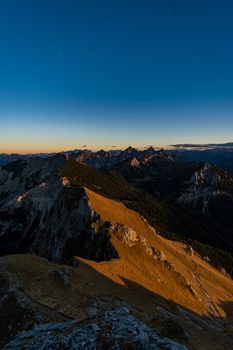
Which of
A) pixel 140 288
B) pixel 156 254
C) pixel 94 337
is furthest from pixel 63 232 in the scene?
pixel 94 337

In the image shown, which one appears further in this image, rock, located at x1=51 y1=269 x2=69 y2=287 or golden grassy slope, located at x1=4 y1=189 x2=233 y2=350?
rock, located at x1=51 y1=269 x2=69 y2=287

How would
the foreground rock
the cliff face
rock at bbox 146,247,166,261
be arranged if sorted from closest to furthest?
the foreground rock < rock at bbox 146,247,166,261 < the cliff face

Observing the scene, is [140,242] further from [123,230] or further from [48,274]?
[48,274]

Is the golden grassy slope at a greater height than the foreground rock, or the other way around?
the foreground rock

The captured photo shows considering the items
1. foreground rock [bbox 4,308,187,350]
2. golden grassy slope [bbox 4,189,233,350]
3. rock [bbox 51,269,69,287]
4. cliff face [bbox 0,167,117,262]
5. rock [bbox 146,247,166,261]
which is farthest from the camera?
cliff face [bbox 0,167,117,262]

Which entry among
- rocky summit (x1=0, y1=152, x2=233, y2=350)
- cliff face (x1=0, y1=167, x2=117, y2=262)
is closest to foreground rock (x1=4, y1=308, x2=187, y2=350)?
Answer: rocky summit (x1=0, y1=152, x2=233, y2=350)

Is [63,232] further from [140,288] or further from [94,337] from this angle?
[94,337]

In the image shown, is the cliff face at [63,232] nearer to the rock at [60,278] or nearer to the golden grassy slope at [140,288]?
the golden grassy slope at [140,288]

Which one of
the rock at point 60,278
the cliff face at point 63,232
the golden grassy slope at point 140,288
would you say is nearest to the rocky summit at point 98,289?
the rock at point 60,278

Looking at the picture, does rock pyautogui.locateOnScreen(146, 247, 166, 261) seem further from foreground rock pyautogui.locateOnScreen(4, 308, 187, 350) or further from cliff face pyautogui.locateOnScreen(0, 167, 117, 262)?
foreground rock pyautogui.locateOnScreen(4, 308, 187, 350)

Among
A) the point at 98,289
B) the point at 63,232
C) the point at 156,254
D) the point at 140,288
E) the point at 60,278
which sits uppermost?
the point at 60,278

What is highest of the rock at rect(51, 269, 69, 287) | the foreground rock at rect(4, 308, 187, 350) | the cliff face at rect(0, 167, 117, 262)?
the foreground rock at rect(4, 308, 187, 350)

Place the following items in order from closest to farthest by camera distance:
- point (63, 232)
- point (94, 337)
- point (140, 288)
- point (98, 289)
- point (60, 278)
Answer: point (94, 337)
point (60, 278)
point (98, 289)
point (140, 288)
point (63, 232)
